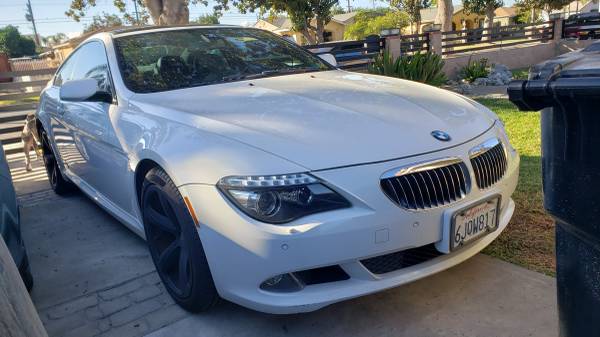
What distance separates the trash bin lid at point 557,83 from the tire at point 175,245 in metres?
1.47

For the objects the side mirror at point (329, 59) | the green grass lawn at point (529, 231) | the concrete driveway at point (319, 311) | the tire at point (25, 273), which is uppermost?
the side mirror at point (329, 59)

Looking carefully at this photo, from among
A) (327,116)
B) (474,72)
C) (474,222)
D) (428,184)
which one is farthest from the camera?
(474,72)

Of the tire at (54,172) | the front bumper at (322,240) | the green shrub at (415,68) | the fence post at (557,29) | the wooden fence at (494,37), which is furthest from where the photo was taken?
the fence post at (557,29)

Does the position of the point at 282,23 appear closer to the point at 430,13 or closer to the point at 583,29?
the point at 430,13

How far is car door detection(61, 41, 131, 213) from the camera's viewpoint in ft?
9.91

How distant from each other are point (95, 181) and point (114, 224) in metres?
0.56

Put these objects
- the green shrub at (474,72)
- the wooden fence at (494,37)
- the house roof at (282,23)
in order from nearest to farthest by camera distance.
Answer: the green shrub at (474,72) → the wooden fence at (494,37) → the house roof at (282,23)

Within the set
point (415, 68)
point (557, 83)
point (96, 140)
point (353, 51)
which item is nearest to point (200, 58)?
→ point (96, 140)

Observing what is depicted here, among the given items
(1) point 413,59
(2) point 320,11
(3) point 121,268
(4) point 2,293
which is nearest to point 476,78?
(1) point 413,59

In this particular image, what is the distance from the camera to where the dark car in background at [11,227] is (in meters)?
2.57

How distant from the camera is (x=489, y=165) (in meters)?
2.39

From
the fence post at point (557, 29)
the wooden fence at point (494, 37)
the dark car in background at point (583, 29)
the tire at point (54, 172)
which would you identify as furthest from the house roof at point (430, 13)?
the tire at point (54, 172)

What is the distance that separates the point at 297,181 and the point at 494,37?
1626 centimetres

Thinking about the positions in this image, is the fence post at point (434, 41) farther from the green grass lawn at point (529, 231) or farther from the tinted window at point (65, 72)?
the tinted window at point (65, 72)
